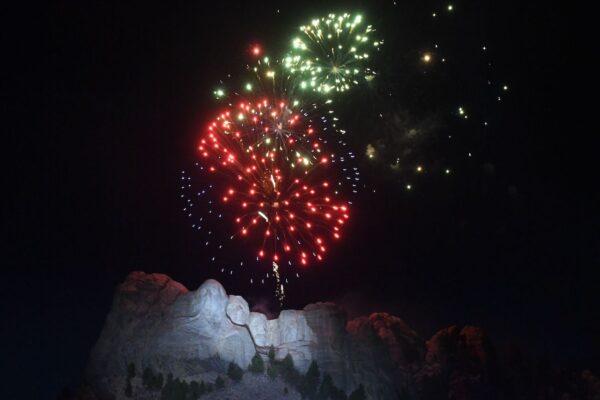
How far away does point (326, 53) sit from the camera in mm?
33406

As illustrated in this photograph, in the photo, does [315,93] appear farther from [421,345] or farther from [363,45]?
[421,345]

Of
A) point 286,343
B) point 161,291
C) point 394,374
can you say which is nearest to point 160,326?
point 161,291

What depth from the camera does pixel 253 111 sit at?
3394cm

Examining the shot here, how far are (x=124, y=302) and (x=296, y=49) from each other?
4047 cm

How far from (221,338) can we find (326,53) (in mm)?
36729

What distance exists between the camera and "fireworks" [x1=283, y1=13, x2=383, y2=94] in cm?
3306

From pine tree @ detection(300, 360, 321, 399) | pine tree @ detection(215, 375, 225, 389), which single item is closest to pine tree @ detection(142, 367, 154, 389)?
pine tree @ detection(215, 375, 225, 389)

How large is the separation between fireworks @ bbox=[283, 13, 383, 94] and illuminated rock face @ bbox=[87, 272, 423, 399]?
34.3m

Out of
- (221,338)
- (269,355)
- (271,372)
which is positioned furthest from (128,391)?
(269,355)

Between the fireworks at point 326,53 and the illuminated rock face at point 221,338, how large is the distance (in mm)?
34316

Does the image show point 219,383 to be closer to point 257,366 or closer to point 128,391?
point 257,366

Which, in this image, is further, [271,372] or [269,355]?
[269,355]

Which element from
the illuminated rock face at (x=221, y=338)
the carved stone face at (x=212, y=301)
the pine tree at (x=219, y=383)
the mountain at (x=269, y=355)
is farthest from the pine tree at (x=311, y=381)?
the carved stone face at (x=212, y=301)

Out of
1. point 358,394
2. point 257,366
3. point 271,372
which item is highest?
point 257,366
